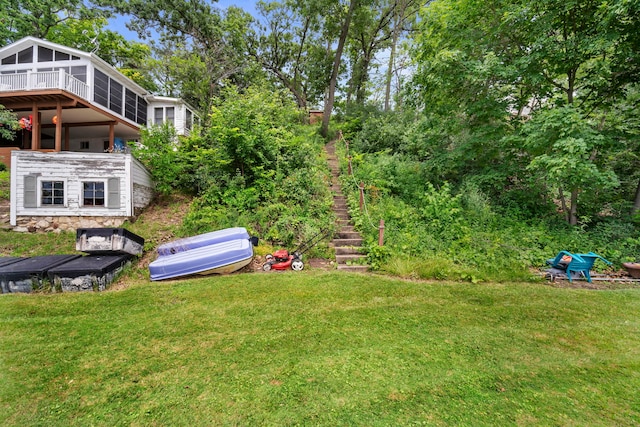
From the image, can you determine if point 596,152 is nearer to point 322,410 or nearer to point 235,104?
point 322,410

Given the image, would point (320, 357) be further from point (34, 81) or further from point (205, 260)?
point (34, 81)

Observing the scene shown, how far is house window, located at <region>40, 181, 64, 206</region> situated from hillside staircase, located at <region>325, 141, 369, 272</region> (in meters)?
8.83

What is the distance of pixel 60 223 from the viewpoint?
8.14 meters

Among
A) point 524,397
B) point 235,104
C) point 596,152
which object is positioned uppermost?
point 235,104

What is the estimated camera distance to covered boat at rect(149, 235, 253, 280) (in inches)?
223

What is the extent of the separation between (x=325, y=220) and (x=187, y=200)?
18.0 ft

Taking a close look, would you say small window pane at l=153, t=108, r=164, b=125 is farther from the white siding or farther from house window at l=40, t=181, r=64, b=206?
house window at l=40, t=181, r=64, b=206

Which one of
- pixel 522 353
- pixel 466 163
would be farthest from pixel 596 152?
pixel 522 353

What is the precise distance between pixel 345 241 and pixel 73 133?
1704cm

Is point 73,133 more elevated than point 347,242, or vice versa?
point 73,133

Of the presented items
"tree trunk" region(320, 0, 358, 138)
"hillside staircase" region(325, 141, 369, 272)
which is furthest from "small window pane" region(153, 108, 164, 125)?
"hillside staircase" region(325, 141, 369, 272)

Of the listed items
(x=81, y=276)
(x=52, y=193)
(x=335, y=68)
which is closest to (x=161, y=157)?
(x=52, y=193)

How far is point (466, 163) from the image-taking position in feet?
30.1

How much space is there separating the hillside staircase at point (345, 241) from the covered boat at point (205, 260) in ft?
7.68
